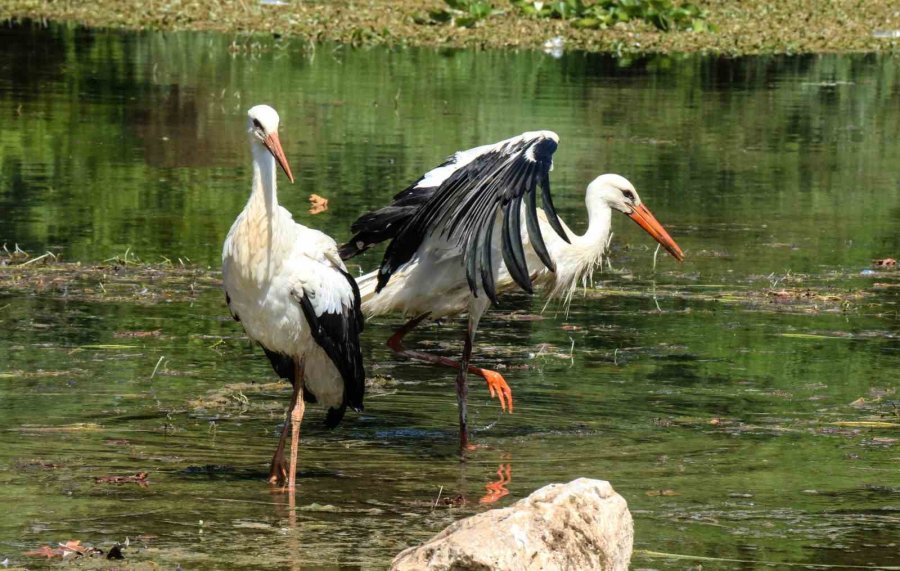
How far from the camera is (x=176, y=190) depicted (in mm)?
13141

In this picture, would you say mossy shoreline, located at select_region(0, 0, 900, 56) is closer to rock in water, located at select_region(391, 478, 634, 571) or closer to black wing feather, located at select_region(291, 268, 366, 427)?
black wing feather, located at select_region(291, 268, 366, 427)

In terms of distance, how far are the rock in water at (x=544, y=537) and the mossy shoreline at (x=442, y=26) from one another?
71.3ft

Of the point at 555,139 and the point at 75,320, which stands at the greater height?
the point at 555,139

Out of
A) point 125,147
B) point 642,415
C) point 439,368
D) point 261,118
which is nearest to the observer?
point 261,118

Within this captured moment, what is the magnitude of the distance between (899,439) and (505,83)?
14618 millimetres

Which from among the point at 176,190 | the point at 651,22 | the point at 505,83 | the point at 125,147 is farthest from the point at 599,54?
the point at 176,190

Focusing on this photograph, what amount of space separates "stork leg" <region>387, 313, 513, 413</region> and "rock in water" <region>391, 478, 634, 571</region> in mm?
2658

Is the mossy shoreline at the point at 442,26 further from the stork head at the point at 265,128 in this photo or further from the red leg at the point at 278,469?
the red leg at the point at 278,469

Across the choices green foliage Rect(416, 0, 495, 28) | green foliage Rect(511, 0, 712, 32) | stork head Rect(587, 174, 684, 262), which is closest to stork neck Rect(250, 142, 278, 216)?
stork head Rect(587, 174, 684, 262)

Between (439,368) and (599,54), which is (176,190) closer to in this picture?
(439,368)

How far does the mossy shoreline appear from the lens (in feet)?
88.2

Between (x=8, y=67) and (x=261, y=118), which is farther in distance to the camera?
(x=8, y=67)

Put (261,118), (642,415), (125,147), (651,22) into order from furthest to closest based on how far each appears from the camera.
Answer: (651,22) → (125,147) → (642,415) → (261,118)

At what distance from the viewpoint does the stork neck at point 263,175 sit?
652 centimetres
